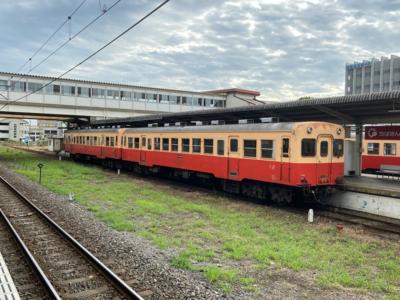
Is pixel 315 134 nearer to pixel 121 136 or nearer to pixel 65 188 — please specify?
pixel 65 188

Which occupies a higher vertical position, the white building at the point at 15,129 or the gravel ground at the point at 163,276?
the white building at the point at 15,129

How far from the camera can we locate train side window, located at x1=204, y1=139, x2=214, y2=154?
1848 cm

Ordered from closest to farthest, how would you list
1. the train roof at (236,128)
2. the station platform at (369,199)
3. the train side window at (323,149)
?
the station platform at (369,199)
the train roof at (236,128)
the train side window at (323,149)

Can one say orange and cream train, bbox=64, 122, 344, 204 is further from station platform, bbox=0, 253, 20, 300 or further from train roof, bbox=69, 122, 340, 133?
station platform, bbox=0, 253, 20, 300

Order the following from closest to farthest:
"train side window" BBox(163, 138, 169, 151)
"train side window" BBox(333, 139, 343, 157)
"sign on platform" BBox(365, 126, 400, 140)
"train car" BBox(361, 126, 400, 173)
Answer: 1. "train side window" BBox(333, 139, 343, 157)
2. "sign on platform" BBox(365, 126, 400, 140)
3. "train side window" BBox(163, 138, 169, 151)
4. "train car" BBox(361, 126, 400, 173)

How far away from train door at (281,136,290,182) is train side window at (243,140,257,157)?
1.49 meters

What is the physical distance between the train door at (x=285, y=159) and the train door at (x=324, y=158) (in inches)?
48.2

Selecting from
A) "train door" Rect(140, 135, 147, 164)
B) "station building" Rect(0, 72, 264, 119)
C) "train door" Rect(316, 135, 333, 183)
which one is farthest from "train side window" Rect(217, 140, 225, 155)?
"station building" Rect(0, 72, 264, 119)

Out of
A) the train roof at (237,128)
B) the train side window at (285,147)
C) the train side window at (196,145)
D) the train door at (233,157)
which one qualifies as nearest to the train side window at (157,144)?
the train roof at (237,128)

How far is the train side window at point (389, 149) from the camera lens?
84.9 ft

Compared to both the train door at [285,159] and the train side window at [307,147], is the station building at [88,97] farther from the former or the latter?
the train side window at [307,147]

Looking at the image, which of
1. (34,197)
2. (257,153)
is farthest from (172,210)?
(34,197)

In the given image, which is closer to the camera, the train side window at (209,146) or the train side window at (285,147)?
the train side window at (285,147)

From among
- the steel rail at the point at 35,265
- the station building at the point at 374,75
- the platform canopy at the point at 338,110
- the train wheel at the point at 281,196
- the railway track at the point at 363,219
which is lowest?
the steel rail at the point at 35,265
